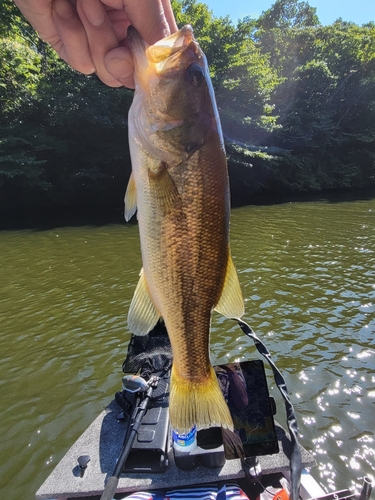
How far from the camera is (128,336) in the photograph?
7938 mm

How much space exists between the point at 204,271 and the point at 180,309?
0.76 ft

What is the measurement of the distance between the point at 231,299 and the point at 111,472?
2.84 m

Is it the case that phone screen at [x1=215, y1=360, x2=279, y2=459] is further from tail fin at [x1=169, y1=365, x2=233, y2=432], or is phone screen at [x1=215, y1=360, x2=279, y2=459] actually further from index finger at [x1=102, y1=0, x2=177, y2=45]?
index finger at [x1=102, y1=0, x2=177, y2=45]

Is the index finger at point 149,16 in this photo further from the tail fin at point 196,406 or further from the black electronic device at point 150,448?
the black electronic device at point 150,448

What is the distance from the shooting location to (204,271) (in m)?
1.82

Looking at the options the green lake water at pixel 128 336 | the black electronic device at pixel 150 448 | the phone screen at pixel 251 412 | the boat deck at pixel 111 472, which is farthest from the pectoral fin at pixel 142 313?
the green lake water at pixel 128 336

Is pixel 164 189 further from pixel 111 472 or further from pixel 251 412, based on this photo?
pixel 111 472

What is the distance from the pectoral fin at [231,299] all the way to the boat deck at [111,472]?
253cm

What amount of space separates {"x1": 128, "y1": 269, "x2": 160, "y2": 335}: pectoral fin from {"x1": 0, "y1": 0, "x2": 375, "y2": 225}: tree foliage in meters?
20.5

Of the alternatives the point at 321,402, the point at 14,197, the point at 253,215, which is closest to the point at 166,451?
the point at 321,402

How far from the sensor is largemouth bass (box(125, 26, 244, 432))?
168cm

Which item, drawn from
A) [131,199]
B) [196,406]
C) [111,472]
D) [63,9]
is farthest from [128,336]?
[63,9]

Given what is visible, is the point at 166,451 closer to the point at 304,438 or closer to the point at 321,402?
the point at 304,438

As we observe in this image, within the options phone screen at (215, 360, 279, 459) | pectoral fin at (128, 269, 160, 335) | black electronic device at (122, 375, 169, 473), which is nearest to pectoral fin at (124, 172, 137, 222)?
pectoral fin at (128, 269, 160, 335)
